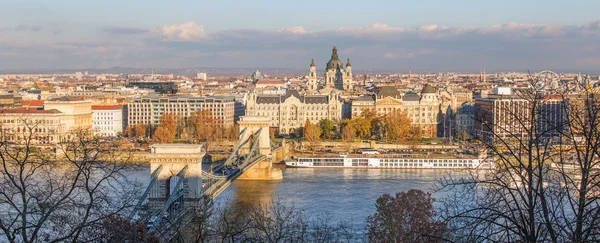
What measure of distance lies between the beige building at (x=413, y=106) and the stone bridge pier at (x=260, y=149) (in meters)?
13.0

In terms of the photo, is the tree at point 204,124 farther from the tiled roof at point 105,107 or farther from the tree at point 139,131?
the tiled roof at point 105,107

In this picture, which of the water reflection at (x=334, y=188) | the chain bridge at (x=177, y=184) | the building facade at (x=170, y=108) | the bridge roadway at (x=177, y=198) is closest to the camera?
the bridge roadway at (x=177, y=198)

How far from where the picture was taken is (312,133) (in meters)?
32.7

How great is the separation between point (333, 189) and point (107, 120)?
775 inches

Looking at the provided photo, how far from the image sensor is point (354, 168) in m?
25.5

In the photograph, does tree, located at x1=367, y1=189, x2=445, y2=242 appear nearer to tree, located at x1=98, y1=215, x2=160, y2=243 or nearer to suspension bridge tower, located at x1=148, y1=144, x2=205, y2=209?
tree, located at x1=98, y1=215, x2=160, y2=243

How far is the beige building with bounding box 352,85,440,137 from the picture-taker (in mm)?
37750

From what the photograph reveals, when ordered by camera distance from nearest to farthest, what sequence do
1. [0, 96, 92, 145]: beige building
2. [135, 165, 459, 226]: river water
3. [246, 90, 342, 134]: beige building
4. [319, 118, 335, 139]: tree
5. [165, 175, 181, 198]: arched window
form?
1. [165, 175, 181, 198]: arched window
2. [135, 165, 459, 226]: river water
3. [0, 96, 92, 145]: beige building
4. [319, 118, 335, 139]: tree
5. [246, 90, 342, 134]: beige building

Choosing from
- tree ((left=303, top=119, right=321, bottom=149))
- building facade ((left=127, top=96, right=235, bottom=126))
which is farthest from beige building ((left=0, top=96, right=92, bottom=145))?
tree ((left=303, top=119, right=321, bottom=149))

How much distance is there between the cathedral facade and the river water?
89.0 feet

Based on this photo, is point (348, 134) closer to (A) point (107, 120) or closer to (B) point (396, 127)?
(B) point (396, 127)

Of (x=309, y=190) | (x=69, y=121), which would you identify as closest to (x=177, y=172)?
(x=309, y=190)

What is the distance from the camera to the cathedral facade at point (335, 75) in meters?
52.4

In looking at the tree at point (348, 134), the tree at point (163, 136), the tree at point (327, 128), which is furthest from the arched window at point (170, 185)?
the tree at point (327, 128)
